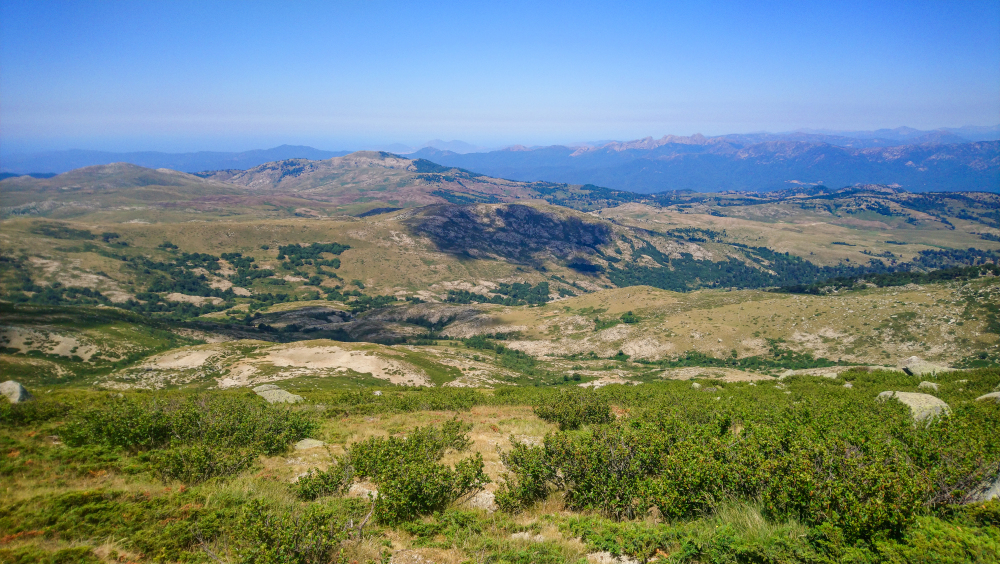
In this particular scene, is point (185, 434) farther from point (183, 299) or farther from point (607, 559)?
point (183, 299)

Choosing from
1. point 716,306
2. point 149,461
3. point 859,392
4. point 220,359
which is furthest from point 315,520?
point 716,306

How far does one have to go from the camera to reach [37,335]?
8419 centimetres

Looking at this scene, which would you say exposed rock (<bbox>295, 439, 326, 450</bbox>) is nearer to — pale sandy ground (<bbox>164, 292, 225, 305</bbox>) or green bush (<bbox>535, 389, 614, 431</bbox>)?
green bush (<bbox>535, 389, 614, 431</bbox>)

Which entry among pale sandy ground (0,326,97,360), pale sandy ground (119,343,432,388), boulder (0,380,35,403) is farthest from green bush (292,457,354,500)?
pale sandy ground (0,326,97,360)

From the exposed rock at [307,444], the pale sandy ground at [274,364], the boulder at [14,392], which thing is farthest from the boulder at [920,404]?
the pale sandy ground at [274,364]

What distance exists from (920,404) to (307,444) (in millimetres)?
29608

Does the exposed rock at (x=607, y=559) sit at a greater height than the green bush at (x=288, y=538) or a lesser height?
lesser

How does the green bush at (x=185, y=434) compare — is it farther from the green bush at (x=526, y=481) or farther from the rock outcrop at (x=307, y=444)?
the green bush at (x=526, y=481)

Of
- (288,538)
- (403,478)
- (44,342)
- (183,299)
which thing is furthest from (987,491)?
(183,299)

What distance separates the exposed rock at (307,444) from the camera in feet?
64.0

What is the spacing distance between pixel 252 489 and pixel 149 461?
507 cm

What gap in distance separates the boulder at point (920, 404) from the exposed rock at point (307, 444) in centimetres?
2677

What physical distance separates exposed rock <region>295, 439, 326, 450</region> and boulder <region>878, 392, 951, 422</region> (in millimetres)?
26770

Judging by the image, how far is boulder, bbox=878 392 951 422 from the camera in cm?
1752
